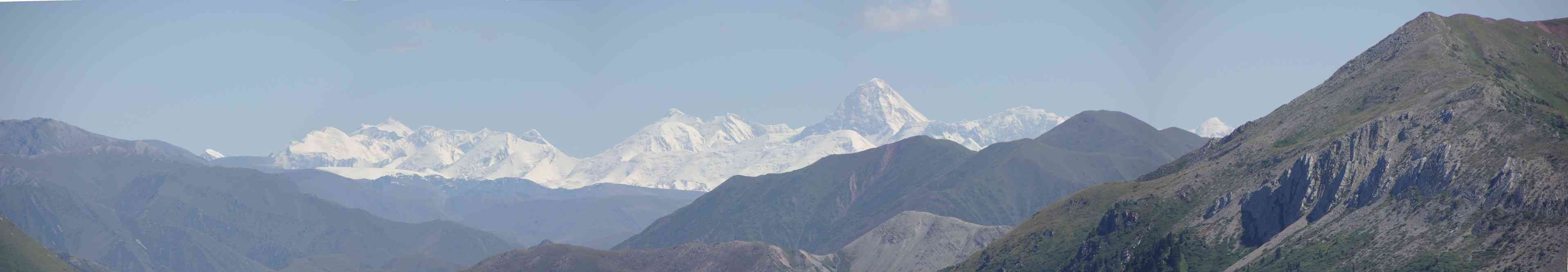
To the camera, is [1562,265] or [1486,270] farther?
[1486,270]

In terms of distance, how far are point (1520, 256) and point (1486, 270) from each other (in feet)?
16.1

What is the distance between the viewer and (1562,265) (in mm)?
186250

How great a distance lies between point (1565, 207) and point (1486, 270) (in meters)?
14.1

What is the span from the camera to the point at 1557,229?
196 metres

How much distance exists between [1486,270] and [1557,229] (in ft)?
34.3

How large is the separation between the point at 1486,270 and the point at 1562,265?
1368cm

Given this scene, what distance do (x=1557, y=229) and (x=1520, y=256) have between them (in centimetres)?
601

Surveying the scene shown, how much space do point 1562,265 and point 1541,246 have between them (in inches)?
365

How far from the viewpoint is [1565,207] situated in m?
200

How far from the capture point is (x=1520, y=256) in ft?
644

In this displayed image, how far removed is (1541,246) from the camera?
19512cm

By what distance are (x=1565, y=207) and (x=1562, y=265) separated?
1707cm

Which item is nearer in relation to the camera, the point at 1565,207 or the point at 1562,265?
the point at 1562,265
